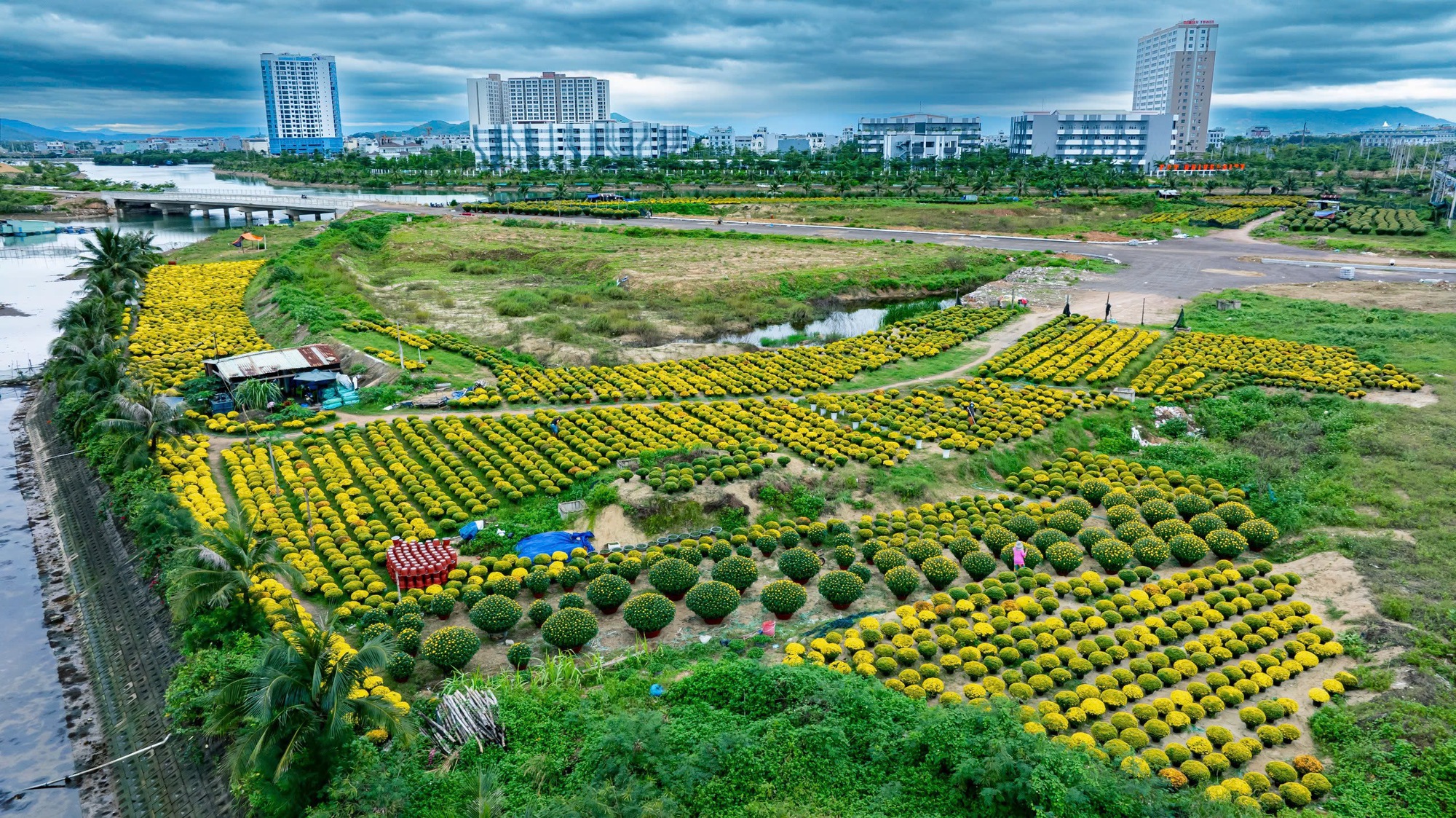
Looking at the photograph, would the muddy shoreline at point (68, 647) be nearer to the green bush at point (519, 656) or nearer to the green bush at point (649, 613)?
the green bush at point (519, 656)

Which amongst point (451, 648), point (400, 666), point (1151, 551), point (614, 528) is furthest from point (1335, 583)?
point (400, 666)

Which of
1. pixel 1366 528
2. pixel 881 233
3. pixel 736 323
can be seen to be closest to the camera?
pixel 1366 528

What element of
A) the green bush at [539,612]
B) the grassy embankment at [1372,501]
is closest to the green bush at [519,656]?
the green bush at [539,612]

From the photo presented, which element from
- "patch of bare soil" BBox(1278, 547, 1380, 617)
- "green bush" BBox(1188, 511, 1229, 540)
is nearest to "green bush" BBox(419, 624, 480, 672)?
"green bush" BBox(1188, 511, 1229, 540)

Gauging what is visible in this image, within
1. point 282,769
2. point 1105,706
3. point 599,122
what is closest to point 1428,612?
point 1105,706

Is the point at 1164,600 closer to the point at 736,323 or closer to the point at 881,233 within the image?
the point at 736,323

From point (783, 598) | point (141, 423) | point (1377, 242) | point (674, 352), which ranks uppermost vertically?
point (1377, 242)

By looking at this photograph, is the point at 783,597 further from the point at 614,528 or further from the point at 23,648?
the point at 23,648
